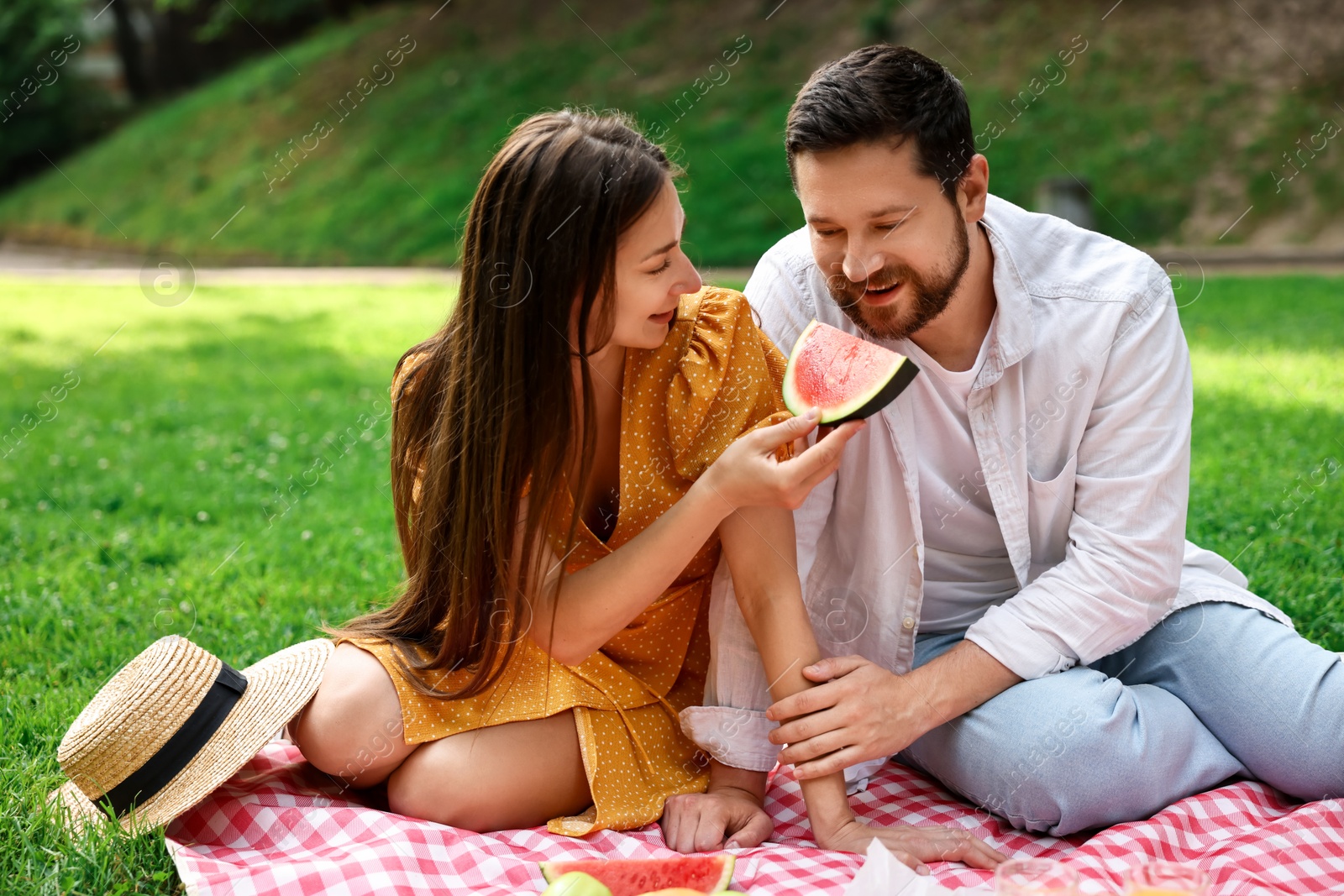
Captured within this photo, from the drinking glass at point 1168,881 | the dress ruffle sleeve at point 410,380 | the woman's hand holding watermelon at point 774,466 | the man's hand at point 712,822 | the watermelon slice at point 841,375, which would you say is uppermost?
the dress ruffle sleeve at point 410,380

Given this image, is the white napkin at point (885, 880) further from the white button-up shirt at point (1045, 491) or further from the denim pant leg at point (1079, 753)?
the white button-up shirt at point (1045, 491)

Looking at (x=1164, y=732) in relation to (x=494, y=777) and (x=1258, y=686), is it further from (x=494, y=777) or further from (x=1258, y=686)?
(x=494, y=777)

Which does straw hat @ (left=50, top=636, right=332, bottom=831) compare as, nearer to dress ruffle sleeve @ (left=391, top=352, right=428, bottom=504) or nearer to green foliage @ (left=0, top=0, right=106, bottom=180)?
dress ruffle sleeve @ (left=391, top=352, right=428, bottom=504)

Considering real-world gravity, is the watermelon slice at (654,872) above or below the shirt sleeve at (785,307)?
below

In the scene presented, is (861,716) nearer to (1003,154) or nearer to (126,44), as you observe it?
(1003,154)

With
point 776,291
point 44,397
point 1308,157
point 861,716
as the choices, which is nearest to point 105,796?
point 861,716

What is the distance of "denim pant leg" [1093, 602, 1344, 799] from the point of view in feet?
9.07

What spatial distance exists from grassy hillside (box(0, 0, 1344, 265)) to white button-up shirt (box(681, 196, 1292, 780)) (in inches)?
351

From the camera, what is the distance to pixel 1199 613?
301 cm

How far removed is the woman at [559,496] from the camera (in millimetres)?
2705

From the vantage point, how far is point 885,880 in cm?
227

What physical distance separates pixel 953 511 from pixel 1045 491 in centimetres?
24

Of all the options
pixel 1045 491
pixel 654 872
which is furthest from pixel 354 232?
pixel 654 872

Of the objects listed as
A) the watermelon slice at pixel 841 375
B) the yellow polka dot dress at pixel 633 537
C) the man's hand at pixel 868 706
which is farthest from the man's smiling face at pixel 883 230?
the man's hand at pixel 868 706
